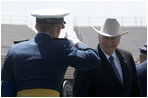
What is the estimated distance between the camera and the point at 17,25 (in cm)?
3142

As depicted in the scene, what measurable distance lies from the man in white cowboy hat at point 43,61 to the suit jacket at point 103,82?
1.56 feet

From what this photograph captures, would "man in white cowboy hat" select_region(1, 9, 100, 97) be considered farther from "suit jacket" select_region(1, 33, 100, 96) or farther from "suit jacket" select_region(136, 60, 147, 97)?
"suit jacket" select_region(136, 60, 147, 97)

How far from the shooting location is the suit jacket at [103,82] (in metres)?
3.62

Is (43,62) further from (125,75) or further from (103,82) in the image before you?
(125,75)

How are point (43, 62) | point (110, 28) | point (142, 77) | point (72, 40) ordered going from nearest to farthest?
point (43, 62)
point (72, 40)
point (110, 28)
point (142, 77)

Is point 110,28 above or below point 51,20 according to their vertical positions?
below

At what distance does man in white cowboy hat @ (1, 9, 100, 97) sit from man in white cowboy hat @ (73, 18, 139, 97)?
0.48 metres

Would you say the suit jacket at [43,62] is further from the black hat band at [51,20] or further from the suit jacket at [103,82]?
the suit jacket at [103,82]

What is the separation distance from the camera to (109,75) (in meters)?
3.70

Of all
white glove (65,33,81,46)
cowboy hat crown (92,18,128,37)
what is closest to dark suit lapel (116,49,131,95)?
cowboy hat crown (92,18,128,37)

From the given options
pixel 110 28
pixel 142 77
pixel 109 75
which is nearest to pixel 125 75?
pixel 109 75

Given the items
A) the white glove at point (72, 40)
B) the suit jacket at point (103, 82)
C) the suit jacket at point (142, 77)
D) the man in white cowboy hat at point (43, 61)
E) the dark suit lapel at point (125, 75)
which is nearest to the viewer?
the man in white cowboy hat at point (43, 61)

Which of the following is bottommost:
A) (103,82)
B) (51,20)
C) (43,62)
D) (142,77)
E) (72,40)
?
(142,77)

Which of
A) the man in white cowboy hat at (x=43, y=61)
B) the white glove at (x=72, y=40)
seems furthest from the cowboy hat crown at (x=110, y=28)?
the man in white cowboy hat at (x=43, y=61)
